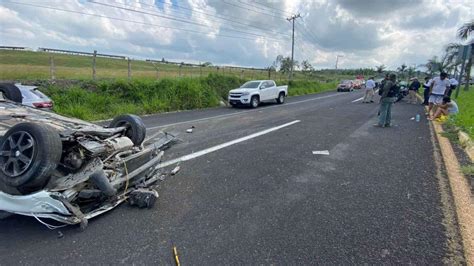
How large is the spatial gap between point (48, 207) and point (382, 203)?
12.9ft

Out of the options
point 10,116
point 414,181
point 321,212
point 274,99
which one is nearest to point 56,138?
point 10,116

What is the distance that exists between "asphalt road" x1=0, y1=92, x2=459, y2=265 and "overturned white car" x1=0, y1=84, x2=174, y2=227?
234 mm

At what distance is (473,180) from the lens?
4.27 metres

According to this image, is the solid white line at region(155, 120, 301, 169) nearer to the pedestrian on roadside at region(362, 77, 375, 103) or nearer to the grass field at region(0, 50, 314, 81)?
the grass field at region(0, 50, 314, 81)

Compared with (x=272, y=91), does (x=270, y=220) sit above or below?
below

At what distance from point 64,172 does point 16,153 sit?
0.51 metres

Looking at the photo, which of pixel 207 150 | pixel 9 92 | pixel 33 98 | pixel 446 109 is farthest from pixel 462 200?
pixel 33 98

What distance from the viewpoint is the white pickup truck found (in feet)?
54.1

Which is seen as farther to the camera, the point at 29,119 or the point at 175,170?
the point at 175,170

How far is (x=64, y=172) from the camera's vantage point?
320cm

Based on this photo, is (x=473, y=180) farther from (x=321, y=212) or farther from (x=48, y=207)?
(x=48, y=207)

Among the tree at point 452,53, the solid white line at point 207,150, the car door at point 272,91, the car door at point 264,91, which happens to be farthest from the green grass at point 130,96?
the tree at point 452,53

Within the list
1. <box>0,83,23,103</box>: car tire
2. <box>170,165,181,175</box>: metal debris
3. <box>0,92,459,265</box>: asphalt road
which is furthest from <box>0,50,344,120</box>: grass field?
<box>0,92,459,265</box>: asphalt road

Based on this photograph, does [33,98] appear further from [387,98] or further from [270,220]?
[387,98]
